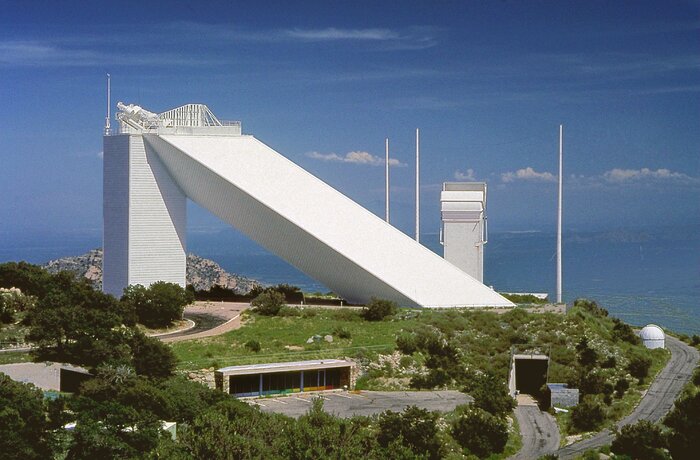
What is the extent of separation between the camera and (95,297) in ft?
64.8

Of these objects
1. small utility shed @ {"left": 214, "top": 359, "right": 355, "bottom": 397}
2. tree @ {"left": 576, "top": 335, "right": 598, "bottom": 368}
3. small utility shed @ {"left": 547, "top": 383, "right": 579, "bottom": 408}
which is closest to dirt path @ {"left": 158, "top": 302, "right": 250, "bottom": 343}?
small utility shed @ {"left": 214, "top": 359, "right": 355, "bottom": 397}

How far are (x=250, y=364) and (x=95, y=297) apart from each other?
3558 mm

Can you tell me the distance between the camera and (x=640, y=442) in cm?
1608

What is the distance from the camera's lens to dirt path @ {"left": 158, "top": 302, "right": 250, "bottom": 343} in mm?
20236

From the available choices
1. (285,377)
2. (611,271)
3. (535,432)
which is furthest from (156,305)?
(611,271)

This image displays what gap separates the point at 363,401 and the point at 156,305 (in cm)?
547

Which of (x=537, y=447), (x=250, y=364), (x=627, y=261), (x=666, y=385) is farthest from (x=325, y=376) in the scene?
(x=627, y=261)

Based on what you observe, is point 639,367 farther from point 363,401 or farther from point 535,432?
point 363,401

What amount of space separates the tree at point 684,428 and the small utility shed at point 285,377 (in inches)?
217

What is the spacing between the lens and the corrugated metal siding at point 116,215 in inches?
914

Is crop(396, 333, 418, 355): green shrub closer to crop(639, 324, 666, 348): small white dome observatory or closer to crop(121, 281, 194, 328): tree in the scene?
crop(121, 281, 194, 328): tree

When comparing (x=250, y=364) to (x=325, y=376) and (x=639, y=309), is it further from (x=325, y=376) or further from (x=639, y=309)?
(x=639, y=309)

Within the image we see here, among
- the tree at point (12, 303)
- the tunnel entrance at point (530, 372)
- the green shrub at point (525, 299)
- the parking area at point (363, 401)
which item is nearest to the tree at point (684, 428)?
the parking area at point (363, 401)

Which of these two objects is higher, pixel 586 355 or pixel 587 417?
pixel 586 355
